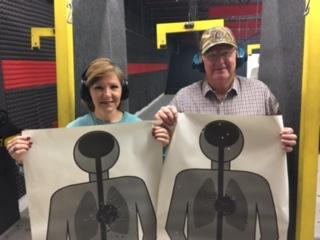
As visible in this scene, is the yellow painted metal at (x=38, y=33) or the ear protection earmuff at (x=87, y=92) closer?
the ear protection earmuff at (x=87, y=92)

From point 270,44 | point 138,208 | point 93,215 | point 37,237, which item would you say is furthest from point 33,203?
point 270,44

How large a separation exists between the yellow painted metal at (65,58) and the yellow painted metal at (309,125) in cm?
119

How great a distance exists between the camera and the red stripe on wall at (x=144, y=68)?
7.99 meters

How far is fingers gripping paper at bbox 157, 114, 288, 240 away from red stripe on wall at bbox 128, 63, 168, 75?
248 inches

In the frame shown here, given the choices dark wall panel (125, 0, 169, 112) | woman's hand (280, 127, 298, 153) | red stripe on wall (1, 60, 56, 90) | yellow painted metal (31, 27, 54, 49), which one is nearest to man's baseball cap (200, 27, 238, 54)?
woman's hand (280, 127, 298, 153)

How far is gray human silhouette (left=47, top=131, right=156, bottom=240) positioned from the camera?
1.42 meters

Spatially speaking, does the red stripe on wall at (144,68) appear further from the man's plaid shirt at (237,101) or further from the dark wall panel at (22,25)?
the man's plaid shirt at (237,101)

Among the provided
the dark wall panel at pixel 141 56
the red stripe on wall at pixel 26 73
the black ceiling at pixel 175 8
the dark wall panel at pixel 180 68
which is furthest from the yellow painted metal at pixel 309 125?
the dark wall panel at pixel 180 68

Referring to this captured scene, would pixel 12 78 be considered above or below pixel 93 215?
above

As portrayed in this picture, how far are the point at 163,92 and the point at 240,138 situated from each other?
39.7ft

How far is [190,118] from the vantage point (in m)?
1.43

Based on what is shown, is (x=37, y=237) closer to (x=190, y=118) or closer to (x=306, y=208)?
(x=190, y=118)

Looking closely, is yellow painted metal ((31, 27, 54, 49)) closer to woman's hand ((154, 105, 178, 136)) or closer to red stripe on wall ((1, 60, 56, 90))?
red stripe on wall ((1, 60, 56, 90))

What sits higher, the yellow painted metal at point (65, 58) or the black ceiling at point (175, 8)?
the black ceiling at point (175, 8)
